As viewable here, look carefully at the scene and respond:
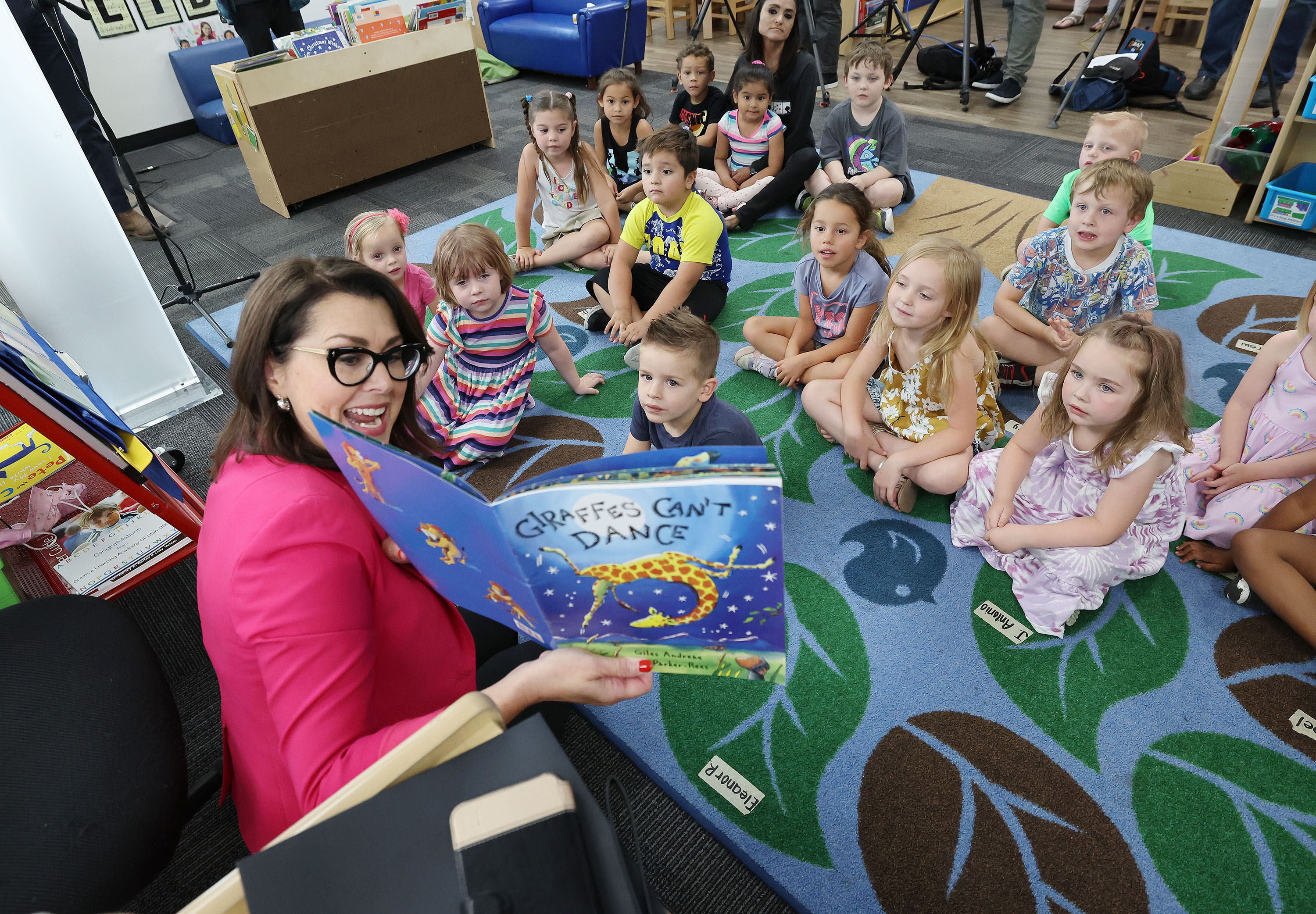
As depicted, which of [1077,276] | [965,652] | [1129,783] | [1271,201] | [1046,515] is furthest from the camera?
[1271,201]

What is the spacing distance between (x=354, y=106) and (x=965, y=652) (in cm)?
401

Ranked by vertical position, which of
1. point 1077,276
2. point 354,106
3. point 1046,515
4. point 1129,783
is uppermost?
point 354,106

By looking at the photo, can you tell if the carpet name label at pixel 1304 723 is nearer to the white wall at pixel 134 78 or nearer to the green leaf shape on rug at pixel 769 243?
the green leaf shape on rug at pixel 769 243

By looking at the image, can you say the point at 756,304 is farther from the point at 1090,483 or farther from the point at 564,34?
the point at 564,34

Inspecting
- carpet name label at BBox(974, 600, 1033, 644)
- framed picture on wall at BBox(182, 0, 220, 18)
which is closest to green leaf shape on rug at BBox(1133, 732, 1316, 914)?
carpet name label at BBox(974, 600, 1033, 644)

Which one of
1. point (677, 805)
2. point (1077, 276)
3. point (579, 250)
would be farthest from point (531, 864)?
point (579, 250)

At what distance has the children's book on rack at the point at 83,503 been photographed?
151cm

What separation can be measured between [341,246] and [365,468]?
3173mm

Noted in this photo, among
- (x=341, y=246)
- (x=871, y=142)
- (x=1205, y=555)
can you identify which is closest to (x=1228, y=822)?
(x=1205, y=555)

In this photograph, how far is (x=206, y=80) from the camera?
508 centimetres

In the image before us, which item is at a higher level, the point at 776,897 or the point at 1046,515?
the point at 1046,515

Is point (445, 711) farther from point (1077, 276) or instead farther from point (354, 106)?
point (354, 106)

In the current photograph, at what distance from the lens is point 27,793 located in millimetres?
887

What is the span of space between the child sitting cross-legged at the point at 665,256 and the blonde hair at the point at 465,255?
602mm
